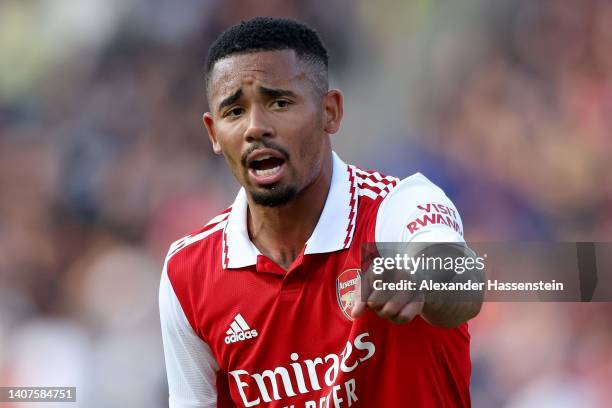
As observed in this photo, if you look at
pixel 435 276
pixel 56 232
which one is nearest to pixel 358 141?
pixel 56 232

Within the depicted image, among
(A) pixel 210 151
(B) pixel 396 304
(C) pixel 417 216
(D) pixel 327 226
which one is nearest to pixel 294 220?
(D) pixel 327 226

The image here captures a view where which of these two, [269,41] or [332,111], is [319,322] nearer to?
[332,111]

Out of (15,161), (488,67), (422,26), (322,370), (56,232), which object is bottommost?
(322,370)

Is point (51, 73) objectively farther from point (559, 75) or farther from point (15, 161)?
point (559, 75)

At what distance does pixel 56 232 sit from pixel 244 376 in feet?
9.30

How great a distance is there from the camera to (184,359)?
8.70 ft

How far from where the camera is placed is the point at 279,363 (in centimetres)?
240

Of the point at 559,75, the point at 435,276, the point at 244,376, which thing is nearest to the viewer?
the point at 435,276

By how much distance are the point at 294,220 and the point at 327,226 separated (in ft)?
0.45

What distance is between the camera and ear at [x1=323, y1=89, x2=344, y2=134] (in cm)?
260

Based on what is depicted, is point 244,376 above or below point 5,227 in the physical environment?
below

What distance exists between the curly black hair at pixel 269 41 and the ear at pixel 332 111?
5 cm

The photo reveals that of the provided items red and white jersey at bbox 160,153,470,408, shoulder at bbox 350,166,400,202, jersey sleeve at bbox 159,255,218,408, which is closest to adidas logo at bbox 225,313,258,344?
red and white jersey at bbox 160,153,470,408

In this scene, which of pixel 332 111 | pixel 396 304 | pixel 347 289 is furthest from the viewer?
pixel 332 111
